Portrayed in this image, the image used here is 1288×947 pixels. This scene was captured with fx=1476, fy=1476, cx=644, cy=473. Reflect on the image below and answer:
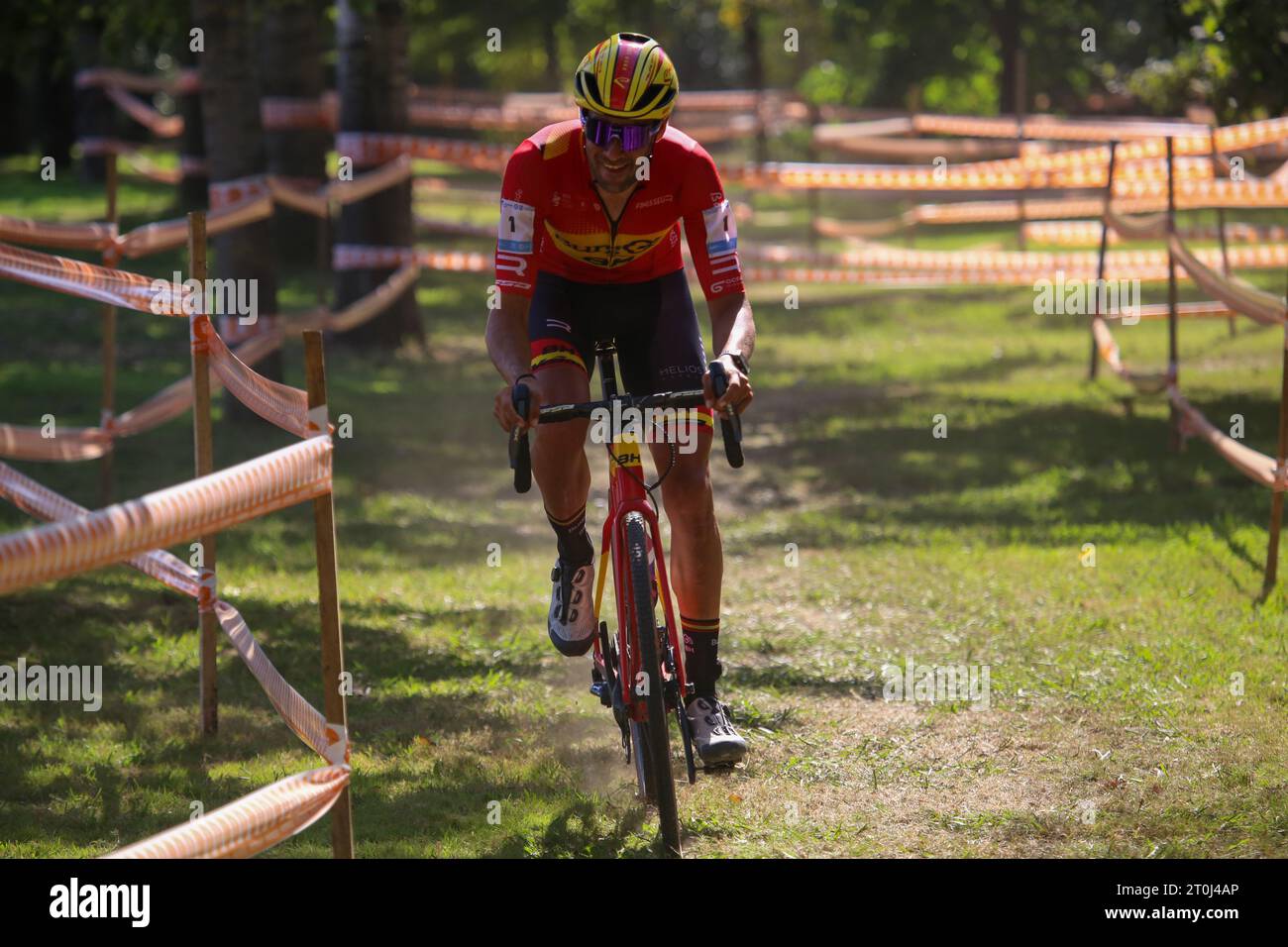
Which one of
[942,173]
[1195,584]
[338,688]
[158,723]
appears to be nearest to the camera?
[338,688]

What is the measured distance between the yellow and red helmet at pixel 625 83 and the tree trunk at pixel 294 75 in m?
13.3

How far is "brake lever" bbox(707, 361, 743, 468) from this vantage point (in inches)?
183

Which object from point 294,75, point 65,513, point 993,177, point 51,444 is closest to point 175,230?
point 51,444

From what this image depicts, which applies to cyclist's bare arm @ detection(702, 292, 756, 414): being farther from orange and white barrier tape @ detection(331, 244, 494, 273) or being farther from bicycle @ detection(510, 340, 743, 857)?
orange and white barrier tape @ detection(331, 244, 494, 273)

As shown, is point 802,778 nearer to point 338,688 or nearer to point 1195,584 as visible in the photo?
point 338,688

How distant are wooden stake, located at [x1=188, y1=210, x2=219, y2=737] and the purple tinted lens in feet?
4.85

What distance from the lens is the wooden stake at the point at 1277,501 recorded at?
709cm

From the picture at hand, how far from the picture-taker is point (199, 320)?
5.61 metres

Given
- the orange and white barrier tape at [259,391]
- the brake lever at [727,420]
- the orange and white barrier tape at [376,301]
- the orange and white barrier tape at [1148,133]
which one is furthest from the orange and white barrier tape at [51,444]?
the orange and white barrier tape at [1148,133]

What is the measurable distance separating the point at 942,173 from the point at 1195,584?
1047 centimetres

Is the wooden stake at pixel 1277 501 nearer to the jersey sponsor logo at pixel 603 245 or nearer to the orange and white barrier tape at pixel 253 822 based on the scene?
the jersey sponsor logo at pixel 603 245

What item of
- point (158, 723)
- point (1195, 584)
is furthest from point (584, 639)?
point (1195, 584)

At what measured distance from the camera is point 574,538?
5.53m

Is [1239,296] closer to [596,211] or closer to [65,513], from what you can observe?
[596,211]
